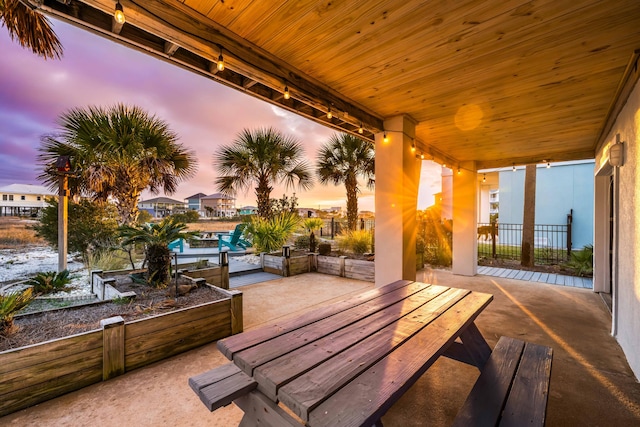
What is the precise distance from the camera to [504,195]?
10.8m

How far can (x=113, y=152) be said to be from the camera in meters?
4.91

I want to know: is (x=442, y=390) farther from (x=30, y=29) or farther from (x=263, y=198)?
(x=263, y=198)

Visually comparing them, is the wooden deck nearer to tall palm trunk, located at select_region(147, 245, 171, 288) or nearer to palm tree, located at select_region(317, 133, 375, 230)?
palm tree, located at select_region(317, 133, 375, 230)

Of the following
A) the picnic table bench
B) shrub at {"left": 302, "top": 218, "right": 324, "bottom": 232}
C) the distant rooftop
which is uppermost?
the distant rooftop

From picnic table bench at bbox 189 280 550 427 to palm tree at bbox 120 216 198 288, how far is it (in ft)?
8.69

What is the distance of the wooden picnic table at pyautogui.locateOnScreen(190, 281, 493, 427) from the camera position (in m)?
0.88

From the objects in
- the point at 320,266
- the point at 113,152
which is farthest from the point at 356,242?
the point at 113,152

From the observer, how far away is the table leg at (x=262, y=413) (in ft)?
3.23

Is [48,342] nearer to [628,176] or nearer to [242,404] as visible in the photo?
[242,404]

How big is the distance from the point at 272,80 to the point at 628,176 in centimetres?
332

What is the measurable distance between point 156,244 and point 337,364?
10.4 ft

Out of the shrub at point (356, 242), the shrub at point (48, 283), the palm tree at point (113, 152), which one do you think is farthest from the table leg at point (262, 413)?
the shrub at point (356, 242)

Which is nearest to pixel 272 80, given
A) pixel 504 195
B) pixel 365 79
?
pixel 365 79

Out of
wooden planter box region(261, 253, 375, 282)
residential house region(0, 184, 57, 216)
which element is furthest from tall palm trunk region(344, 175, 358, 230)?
residential house region(0, 184, 57, 216)
